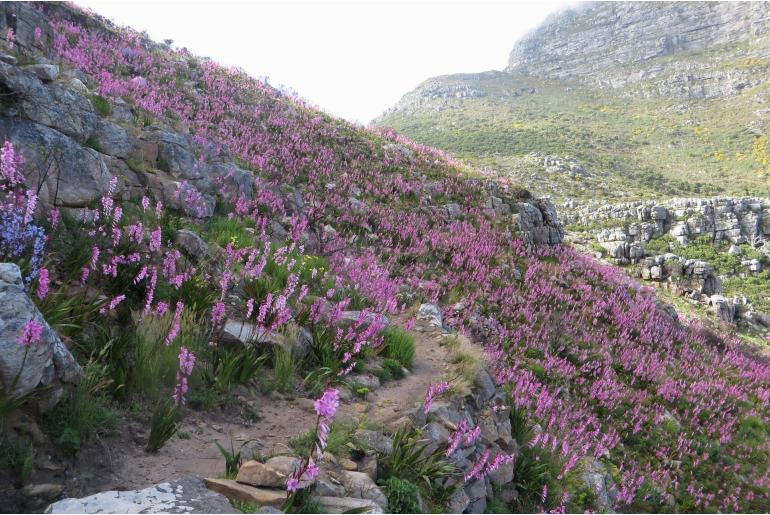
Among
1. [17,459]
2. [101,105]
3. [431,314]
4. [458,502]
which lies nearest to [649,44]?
[431,314]

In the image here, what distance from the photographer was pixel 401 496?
366cm

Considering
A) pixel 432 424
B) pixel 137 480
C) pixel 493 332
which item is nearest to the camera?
pixel 137 480

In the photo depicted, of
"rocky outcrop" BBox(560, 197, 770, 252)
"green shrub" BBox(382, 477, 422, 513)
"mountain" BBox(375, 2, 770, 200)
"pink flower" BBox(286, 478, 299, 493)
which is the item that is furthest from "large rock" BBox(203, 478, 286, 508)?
"mountain" BBox(375, 2, 770, 200)

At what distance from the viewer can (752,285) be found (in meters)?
28.9

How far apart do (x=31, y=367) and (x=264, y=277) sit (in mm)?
3613

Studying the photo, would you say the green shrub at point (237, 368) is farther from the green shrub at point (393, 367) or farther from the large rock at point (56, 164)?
the large rock at point (56, 164)

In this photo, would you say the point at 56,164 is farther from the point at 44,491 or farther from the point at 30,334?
the point at 44,491

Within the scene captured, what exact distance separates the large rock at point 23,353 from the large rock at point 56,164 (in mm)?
2889

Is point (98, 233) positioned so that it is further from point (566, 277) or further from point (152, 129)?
point (566, 277)

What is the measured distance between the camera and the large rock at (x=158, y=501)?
2.27 m

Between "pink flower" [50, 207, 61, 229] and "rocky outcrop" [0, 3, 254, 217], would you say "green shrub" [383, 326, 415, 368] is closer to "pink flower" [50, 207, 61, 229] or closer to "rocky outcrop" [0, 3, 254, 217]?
"rocky outcrop" [0, 3, 254, 217]

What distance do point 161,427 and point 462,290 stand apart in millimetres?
8622

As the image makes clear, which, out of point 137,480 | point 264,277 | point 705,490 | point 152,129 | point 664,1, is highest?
point 664,1

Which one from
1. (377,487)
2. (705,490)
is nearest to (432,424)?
(377,487)
